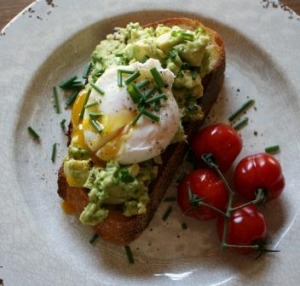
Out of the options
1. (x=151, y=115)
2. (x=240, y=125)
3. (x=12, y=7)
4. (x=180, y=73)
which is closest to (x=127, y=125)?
(x=151, y=115)

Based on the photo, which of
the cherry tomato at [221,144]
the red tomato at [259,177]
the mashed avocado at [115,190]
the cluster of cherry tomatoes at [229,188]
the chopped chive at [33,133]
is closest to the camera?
the mashed avocado at [115,190]

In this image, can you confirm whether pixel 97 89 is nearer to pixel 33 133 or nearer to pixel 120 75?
pixel 120 75

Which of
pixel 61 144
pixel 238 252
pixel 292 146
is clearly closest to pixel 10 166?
pixel 61 144

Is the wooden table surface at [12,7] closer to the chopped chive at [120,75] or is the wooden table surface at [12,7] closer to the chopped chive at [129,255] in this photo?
the chopped chive at [120,75]

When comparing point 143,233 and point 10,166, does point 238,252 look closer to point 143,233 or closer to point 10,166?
point 143,233

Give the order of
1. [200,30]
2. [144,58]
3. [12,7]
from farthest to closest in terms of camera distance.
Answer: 1. [12,7]
2. [200,30]
3. [144,58]

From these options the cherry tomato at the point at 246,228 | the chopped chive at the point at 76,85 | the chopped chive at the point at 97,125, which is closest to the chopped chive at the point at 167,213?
the cherry tomato at the point at 246,228

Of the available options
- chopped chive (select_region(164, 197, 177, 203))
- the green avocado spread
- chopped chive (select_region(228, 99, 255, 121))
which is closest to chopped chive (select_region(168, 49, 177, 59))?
the green avocado spread

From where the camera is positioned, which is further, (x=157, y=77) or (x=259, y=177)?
(x=259, y=177)
